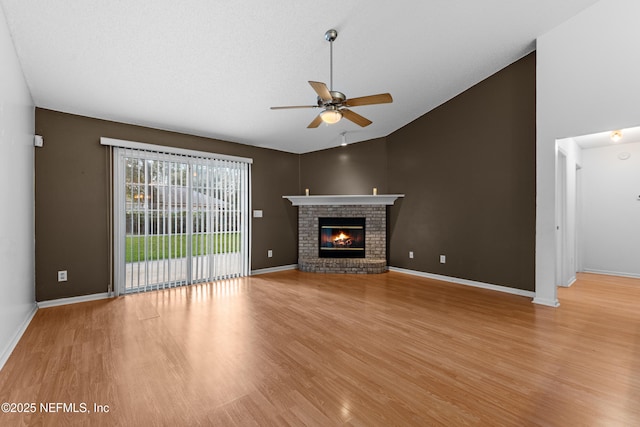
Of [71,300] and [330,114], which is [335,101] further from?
[71,300]

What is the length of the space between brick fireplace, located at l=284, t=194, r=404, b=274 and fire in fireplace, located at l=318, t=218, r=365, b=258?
3cm

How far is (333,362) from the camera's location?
2.26 metres

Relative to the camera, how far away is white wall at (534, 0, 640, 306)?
10.2 ft

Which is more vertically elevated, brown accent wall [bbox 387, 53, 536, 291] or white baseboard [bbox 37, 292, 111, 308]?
brown accent wall [bbox 387, 53, 536, 291]

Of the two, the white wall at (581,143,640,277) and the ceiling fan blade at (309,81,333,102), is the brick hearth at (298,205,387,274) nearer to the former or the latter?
the ceiling fan blade at (309,81,333,102)

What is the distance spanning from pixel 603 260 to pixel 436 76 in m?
4.92

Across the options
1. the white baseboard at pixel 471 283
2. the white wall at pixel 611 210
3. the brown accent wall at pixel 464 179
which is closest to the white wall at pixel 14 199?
the brown accent wall at pixel 464 179

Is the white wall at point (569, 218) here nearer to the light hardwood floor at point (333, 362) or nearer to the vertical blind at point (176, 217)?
the light hardwood floor at point (333, 362)

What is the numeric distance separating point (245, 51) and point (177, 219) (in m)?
2.99

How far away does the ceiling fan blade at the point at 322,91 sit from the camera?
2.41m

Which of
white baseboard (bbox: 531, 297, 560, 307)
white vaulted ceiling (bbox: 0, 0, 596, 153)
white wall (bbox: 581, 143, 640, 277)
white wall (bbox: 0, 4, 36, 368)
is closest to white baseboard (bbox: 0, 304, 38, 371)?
white wall (bbox: 0, 4, 36, 368)

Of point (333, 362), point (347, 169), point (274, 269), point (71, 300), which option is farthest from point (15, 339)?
point (347, 169)

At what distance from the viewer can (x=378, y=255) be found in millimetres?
5930

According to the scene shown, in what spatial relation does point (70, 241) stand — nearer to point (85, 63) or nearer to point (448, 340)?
point (85, 63)
